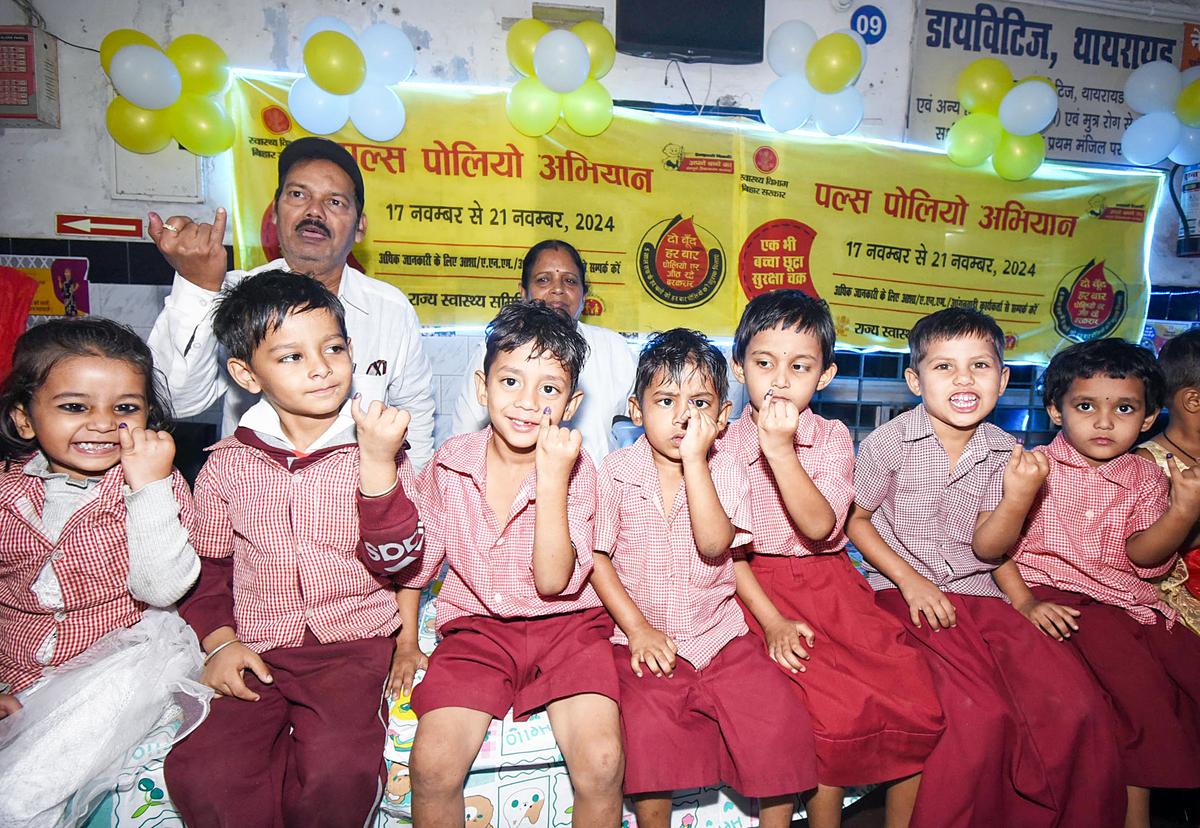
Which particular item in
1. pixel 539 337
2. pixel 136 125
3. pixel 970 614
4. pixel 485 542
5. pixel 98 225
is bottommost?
pixel 970 614

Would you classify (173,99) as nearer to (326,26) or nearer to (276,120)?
(276,120)

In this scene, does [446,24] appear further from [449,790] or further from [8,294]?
[449,790]

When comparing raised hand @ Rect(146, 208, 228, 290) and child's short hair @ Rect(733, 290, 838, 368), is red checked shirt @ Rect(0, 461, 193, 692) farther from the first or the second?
child's short hair @ Rect(733, 290, 838, 368)

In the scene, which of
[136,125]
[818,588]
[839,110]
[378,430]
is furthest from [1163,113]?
[136,125]

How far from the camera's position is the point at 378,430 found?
1445mm

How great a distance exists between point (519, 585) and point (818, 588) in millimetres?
868

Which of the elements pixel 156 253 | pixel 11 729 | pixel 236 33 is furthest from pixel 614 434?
pixel 236 33

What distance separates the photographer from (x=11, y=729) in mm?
1417

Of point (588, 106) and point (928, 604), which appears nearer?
point (928, 604)

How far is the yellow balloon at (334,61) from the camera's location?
3.06 meters

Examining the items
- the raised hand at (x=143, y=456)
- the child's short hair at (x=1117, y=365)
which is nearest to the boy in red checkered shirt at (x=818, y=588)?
the child's short hair at (x=1117, y=365)

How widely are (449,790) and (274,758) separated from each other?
1.31 feet

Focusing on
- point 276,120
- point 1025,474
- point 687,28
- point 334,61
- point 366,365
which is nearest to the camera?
point 1025,474

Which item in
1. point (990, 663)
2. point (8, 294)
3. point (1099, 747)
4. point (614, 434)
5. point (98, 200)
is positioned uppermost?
point (98, 200)
